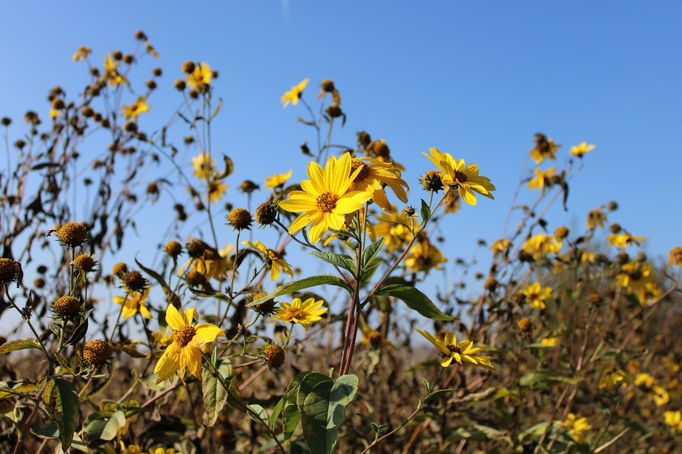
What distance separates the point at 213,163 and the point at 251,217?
199cm

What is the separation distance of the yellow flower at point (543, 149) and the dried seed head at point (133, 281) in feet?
9.47

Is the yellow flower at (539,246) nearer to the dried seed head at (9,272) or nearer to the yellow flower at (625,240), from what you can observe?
the yellow flower at (625,240)

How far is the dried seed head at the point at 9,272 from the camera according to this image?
1.37 meters

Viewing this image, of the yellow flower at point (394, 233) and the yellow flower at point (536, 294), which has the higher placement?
the yellow flower at point (394, 233)

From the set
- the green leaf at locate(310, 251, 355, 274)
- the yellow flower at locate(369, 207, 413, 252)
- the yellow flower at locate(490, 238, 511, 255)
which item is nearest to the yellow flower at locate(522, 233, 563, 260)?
the yellow flower at locate(490, 238, 511, 255)

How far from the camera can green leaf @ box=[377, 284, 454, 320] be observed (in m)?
1.33

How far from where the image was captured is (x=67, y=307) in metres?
1.38

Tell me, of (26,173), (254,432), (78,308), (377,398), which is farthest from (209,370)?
(26,173)

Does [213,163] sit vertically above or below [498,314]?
above

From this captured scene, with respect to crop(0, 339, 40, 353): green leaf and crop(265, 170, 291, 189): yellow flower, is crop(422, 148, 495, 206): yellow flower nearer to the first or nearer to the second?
crop(0, 339, 40, 353): green leaf

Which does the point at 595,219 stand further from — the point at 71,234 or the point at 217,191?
the point at 71,234

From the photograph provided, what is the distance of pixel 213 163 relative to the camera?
3650 mm

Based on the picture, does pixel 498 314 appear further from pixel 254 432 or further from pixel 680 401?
pixel 680 401

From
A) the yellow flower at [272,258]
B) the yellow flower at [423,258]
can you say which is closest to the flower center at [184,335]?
the yellow flower at [272,258]
